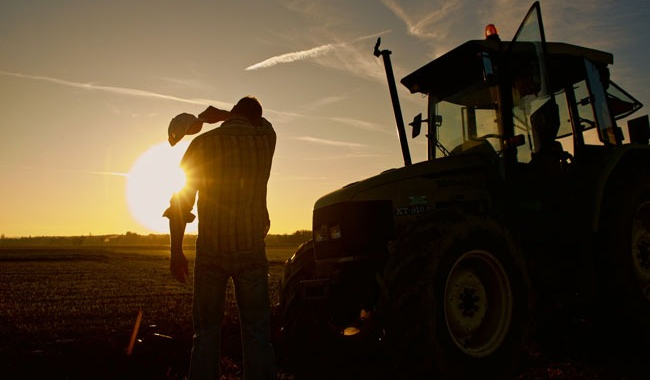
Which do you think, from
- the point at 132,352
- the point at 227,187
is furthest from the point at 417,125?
the point at 132,352

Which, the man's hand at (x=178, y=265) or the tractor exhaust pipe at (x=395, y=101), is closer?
the man's hand at (x=178, y=265)

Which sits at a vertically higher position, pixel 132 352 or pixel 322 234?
pixel 322 234

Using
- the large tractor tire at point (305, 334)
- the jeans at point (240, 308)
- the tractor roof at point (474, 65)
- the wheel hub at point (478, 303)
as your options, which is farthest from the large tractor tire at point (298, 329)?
the tractor roof at point (474, 65)

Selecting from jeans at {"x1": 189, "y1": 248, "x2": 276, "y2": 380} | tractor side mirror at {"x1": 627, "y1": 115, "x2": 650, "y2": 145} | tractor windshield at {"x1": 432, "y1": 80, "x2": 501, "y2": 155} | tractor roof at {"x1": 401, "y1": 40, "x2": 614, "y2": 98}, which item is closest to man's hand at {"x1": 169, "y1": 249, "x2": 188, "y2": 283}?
jeans at {"x1": 189, "y1": 248, "x2": 276, "y2": 380}

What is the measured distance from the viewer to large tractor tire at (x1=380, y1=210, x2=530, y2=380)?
134 inches

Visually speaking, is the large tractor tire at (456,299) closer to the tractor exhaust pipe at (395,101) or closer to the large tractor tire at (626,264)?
the large tractor tire at (626,264)

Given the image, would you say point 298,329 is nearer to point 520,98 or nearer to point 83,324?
point 520,98

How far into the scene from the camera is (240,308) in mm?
3277

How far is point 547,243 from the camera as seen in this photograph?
4855 millimetres

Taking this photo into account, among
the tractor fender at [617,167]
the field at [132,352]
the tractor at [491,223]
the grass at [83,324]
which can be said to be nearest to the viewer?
the tractor at [491,223]

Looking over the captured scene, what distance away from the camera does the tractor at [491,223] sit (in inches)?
151

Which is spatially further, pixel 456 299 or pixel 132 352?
pixel 132 352

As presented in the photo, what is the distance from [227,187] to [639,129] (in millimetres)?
4864

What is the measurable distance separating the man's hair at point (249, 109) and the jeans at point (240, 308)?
961mm
